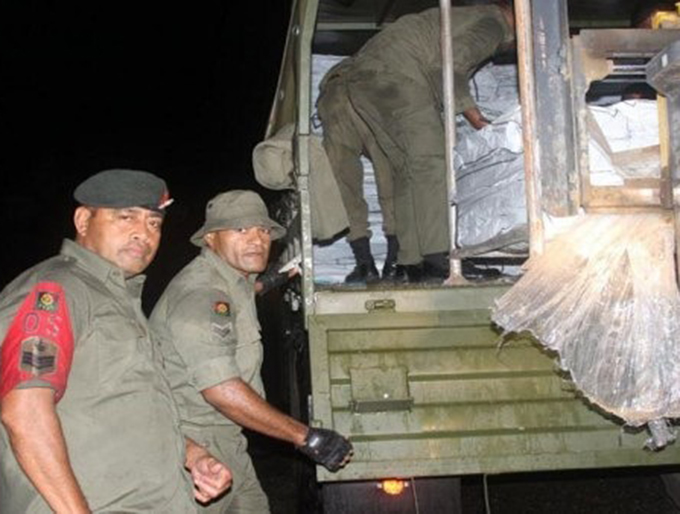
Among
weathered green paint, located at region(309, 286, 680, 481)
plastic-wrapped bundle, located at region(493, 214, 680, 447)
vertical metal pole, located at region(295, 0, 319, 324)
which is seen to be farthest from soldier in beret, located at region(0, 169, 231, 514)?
plastic-wrapped bundle, located at region(493, 214, 680, 447)

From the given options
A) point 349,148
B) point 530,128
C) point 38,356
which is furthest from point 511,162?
point 349,148

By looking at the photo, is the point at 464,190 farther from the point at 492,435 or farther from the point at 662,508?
the point at 662,508

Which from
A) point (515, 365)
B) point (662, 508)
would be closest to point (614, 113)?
point (515, 365)

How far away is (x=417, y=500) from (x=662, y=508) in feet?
13.6

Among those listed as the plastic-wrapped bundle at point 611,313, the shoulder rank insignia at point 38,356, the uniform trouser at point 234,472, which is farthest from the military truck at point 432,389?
the shoulder rank insignia at point 38,356

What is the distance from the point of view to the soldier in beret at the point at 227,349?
306cm

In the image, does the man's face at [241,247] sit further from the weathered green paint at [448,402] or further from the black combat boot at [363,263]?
the black combat boot at [363,263]

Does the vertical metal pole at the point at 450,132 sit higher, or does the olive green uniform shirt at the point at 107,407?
the vertical metal pole at the point at 450,132

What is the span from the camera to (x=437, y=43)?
418 centimetres

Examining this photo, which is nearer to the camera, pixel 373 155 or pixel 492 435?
pixel 492 435

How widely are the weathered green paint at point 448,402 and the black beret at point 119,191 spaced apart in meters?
0.92

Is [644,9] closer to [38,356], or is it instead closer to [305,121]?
[305,121]

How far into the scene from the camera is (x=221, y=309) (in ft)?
10.4

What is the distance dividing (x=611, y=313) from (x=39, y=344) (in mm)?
1641
